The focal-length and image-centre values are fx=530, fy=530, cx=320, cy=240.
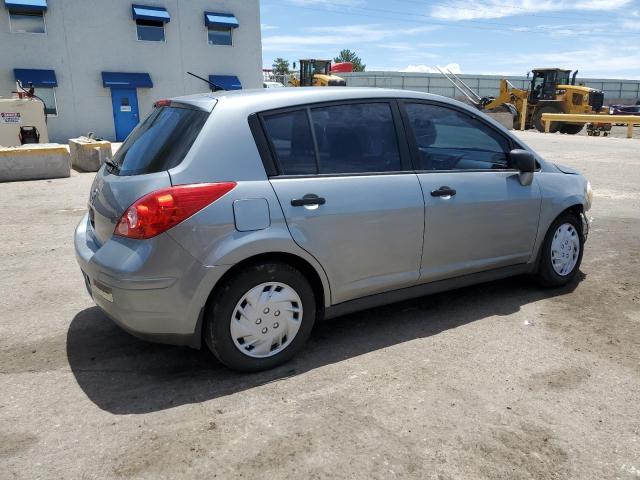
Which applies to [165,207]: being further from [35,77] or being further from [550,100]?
[550,100]

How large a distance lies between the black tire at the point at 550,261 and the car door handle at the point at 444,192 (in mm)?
1220

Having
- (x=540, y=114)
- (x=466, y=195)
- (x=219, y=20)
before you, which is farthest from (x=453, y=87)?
(x=466, y=195)

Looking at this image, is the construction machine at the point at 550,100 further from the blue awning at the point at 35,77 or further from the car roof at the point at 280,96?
the car roof at the point at 280,96

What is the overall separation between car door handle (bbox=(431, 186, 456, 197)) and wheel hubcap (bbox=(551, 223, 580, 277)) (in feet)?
4.28

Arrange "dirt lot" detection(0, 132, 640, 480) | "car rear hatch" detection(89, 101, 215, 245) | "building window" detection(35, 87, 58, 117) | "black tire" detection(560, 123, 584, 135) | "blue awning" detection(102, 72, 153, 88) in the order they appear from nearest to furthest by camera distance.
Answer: "dirt lot" detection(0, 132, 640, 480), "car rear hatch" detection(89, 101, 215, 245), "building window" detection(35, 87, 58, 117), "blue awning" detection(102, 72, 153, 88), "black tire" detection(560, 123, 584, 135)

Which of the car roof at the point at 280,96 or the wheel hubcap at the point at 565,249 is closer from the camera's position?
the car roof at the point at 280,96

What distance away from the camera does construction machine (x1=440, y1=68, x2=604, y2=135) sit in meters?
27.4

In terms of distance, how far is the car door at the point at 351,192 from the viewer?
3.22 metres

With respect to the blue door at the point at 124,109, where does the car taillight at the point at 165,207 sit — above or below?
below

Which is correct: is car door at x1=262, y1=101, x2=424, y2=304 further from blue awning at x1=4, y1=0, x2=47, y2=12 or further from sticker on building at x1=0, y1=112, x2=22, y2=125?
blue awning at x1=4, y1=0, x2=47, y2=12

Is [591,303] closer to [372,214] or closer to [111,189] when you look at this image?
[372,214]

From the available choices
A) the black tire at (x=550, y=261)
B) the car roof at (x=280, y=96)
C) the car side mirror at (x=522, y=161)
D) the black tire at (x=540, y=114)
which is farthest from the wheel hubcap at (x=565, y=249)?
the black tire at (x=540, y=114)

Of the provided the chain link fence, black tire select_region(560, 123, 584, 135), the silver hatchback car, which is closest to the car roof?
the silver hatchback car

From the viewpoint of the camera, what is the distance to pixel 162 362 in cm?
344
